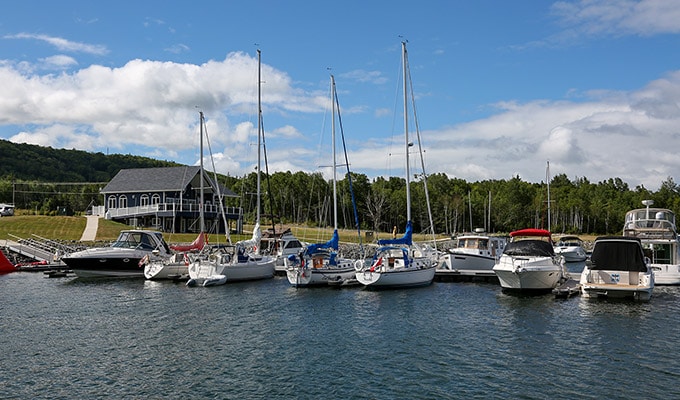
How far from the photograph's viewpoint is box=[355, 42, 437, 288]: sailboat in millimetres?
33531

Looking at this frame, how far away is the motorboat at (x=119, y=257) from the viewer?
40.4 meters

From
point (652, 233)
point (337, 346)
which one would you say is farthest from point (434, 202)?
point (337, 346)

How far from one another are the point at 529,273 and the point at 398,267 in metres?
7.57

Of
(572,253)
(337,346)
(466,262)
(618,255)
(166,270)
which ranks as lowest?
(337,346)

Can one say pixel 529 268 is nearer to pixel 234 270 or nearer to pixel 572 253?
pixel 234 270

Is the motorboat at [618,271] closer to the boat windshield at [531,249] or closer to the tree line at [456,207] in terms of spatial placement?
the boat windshield at [531,249]

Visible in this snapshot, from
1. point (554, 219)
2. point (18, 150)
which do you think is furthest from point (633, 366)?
point (18, 150)

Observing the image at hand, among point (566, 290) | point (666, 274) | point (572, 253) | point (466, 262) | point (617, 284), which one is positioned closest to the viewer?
point (617, 284)

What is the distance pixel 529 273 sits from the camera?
30750 millimetres

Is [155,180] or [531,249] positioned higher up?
[155,180]

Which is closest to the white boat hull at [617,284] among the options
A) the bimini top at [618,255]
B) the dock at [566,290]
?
the bimini top at [618,255]

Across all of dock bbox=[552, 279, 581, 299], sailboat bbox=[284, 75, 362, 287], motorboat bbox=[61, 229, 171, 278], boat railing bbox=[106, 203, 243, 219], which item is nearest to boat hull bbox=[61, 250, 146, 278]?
motorboat bbox=[61, 229, 171, 278]

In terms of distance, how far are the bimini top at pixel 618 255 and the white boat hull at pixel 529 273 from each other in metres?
2.72

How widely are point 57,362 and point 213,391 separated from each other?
629 centimetres
